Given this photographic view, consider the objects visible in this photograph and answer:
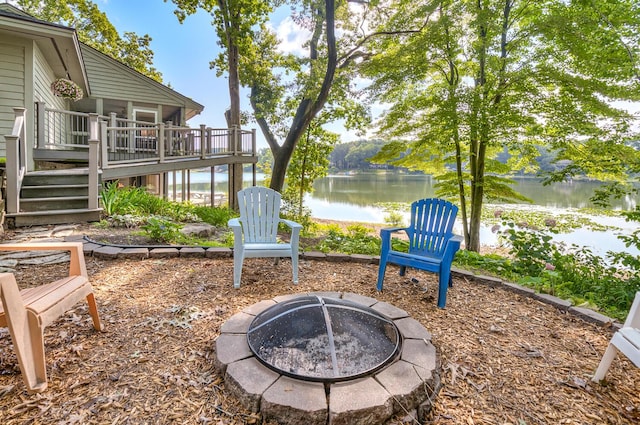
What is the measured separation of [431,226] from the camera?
3057mm

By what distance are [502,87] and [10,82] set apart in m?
8.47

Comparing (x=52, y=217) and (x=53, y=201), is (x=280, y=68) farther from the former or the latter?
(x=52, y=217)

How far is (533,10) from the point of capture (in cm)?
544

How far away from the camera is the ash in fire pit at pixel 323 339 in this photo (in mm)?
1457

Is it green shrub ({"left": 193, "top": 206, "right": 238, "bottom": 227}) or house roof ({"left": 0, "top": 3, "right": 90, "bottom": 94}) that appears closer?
house roof ({"left": 0, "top": 3, "right": 90, "bottom": 94})

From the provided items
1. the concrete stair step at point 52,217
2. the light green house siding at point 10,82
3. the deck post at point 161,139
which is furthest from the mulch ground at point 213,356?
the deck post at point 161,139

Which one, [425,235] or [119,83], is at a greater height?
[119,83]

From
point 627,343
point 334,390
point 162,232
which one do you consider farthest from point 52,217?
point 627,343

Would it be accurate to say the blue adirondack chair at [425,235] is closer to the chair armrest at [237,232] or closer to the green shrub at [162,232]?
the chair armrest at [237,232]

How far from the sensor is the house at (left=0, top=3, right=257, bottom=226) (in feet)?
14.6

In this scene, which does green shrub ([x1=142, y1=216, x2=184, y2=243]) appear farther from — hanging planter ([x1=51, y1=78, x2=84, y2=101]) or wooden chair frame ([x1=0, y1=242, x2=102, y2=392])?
hanging planter ([x1=51, y1=78, x2=84, y2=101])

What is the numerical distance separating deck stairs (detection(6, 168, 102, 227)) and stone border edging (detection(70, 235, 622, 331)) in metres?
1.01

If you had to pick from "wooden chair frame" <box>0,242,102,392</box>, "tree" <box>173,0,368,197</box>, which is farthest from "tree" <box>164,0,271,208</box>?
"wooden chair frame" <box>0,242,102,392</box>

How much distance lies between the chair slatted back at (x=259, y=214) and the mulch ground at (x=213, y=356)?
0.52m
